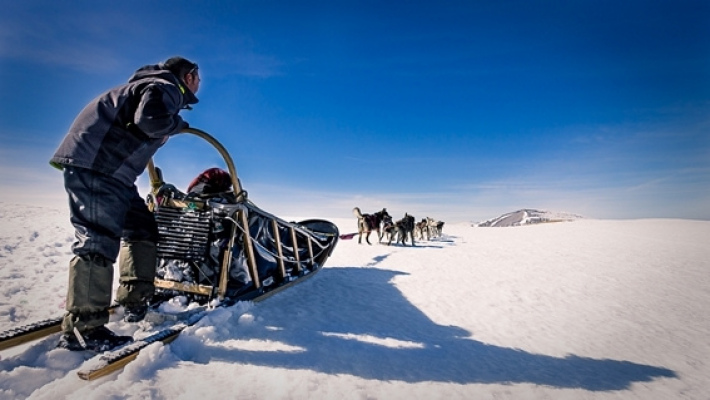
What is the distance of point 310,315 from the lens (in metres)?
2.96

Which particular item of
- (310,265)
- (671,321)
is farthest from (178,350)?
(671,321)

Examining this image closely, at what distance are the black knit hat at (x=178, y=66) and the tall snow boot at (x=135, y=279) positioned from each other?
1.29m

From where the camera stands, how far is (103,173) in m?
1.93

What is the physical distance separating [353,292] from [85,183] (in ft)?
9.55

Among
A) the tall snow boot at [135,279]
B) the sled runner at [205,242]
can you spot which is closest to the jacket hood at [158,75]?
the sled runner at [205,242]

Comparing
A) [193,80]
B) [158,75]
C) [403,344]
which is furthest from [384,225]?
[158,75]

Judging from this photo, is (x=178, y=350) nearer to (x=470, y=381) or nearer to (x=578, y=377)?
(x=470, y=381)

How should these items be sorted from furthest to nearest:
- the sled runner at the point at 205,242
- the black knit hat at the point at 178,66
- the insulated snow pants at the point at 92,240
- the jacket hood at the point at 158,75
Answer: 1. the sled runner at the point at 205,242
2. the black knit hat at the point at 178,66
3. the jacket hood at the point at 158,75
4. the insulated snow pants at the point at 92,240

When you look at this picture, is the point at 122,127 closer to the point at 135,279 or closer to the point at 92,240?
the point at 92,240

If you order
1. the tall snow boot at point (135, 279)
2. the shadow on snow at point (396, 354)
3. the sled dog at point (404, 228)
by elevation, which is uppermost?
the sled dog at point (404, 228)

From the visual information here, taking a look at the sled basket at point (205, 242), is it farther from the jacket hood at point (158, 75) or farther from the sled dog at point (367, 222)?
the sled dog at point (367, 222)

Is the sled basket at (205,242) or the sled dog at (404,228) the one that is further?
the sled dog at (404,228)

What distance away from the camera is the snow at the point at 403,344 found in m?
1.64

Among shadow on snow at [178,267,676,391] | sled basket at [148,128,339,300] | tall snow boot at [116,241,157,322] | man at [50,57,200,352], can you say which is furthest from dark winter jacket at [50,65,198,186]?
shadow on snow at [178,267,676,391]
